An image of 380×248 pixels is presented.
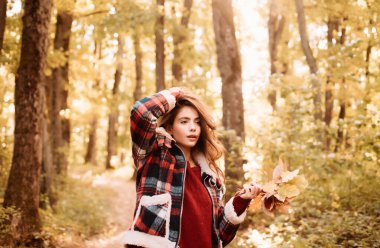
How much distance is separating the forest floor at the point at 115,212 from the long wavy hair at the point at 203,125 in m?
1.44

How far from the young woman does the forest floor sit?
1.50m

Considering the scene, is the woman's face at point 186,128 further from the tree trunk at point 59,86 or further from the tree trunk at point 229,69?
the tree trunk at point 59,86

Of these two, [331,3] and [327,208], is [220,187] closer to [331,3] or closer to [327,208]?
[327,208]

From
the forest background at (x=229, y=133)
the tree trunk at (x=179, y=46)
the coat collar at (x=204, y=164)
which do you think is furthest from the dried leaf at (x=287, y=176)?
the tree trunk at (x=179, y=46)

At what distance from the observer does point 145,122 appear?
3543mm

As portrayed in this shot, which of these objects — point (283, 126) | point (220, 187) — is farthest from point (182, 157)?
point (283, 126)

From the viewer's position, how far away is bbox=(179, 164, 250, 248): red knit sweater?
3553mm

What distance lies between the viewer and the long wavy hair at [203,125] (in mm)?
4008

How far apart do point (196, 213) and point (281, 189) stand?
2.19 ft

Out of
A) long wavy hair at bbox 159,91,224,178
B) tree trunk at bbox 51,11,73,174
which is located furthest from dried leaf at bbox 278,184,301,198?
tree trunk at bbox 51,11,73,174

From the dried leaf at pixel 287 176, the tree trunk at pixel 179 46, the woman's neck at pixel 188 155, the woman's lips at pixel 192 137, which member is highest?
the tree trunk at pixel 179 46

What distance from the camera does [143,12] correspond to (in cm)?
1384

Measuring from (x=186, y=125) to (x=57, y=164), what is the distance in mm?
12344

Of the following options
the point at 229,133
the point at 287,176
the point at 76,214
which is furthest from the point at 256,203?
the point at 76,214
